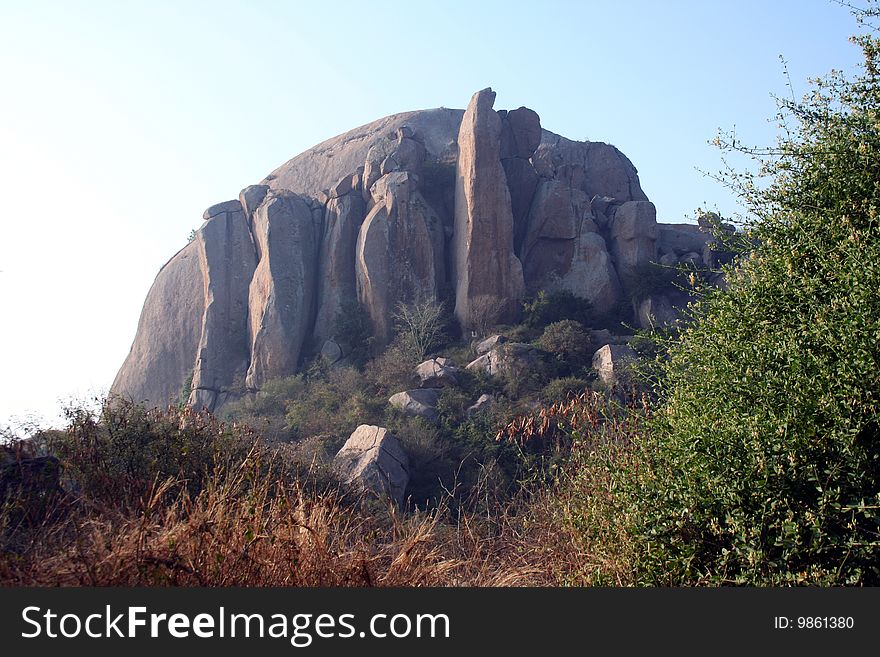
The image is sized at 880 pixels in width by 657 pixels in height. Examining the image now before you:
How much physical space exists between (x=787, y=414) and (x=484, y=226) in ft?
93.8

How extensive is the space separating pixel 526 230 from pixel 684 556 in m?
30.5

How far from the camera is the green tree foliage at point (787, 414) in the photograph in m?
5.16

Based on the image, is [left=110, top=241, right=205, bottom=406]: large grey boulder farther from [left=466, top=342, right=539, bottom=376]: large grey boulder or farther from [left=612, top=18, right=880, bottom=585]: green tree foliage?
[left=612, top=18, right=880, bottom=585]: green tree foliage

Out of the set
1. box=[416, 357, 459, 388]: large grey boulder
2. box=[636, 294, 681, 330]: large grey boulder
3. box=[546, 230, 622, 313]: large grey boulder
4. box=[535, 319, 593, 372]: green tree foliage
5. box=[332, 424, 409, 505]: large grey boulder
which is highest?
box=[546, 230, 622, 313]: large grey boulder

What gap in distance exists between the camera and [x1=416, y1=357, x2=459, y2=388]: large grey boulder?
2728 centimetres

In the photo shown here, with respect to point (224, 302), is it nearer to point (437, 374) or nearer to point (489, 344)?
point (437, 374)

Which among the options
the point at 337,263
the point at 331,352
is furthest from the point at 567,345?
the point at 337,263

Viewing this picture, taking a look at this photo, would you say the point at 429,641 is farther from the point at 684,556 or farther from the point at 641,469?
the point at 641,469

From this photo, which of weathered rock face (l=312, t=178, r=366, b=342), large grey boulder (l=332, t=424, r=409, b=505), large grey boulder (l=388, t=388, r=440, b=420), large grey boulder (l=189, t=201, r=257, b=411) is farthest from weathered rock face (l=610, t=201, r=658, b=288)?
large grey boulder (l=332, t=424, r=409, b=505)

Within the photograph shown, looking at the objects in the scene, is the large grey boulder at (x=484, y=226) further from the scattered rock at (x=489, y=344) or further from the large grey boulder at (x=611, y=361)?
the large grey boulder at (x=611, y=361)

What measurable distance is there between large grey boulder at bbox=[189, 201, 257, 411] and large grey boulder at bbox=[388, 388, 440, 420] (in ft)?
34.2

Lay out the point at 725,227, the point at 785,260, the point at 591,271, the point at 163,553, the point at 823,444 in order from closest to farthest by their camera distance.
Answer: the point at 163,553, the point at 823,444, the point at 785,260, the point at 725,227, the point at 591,271

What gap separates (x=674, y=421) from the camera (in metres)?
6.38

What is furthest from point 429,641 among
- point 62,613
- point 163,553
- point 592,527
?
point 592,527
